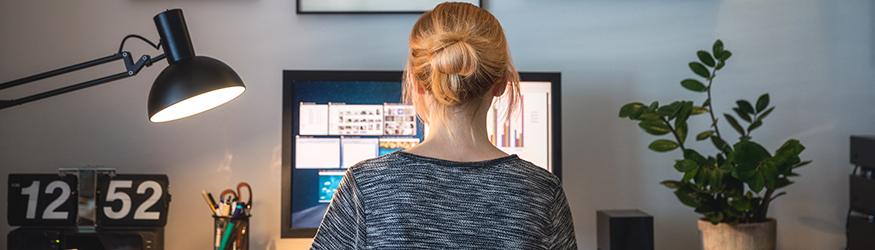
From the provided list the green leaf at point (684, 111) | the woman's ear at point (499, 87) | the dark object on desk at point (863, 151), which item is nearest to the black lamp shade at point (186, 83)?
the woman's ear at point (499, 87)

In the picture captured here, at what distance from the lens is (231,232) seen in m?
1.33

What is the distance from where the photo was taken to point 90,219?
1343 millimetres

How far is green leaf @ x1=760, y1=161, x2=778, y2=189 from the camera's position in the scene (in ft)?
3.92

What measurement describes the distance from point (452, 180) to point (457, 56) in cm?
14

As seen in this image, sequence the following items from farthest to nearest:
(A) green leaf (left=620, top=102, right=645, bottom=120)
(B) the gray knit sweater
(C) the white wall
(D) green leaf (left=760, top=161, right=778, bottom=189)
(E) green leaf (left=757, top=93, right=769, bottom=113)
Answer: (C) the white wall → (E) green leaf (left=757, top=93, right=769, bottom=113) → (A) green leaf (left=620, top=102, right=645, bottom=120) → (D) green leaf (left=760, top=161, right=778, bottom=189) → (B) the gray knit sweater

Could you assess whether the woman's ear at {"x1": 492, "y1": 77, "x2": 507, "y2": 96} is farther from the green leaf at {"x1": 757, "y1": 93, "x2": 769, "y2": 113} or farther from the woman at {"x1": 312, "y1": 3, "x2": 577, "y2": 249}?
the green leaf at {"x1": 757, "y1": 93, "x2": 769, "y2": 113}

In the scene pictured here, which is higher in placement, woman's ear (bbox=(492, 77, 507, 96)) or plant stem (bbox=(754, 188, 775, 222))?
woman's ear (bbox=(492, 77, 507, 96))

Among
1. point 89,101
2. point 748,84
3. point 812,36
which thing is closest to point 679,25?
point 748,84

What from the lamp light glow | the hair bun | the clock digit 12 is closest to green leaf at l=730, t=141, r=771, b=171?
the hair bun

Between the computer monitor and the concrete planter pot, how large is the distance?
43cm

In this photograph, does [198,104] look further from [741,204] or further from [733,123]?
[733,123]

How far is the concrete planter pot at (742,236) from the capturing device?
51.5 inches

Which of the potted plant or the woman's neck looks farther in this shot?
the potted plant

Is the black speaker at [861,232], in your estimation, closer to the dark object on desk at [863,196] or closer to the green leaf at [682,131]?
the dark object on desk at [863,196]
